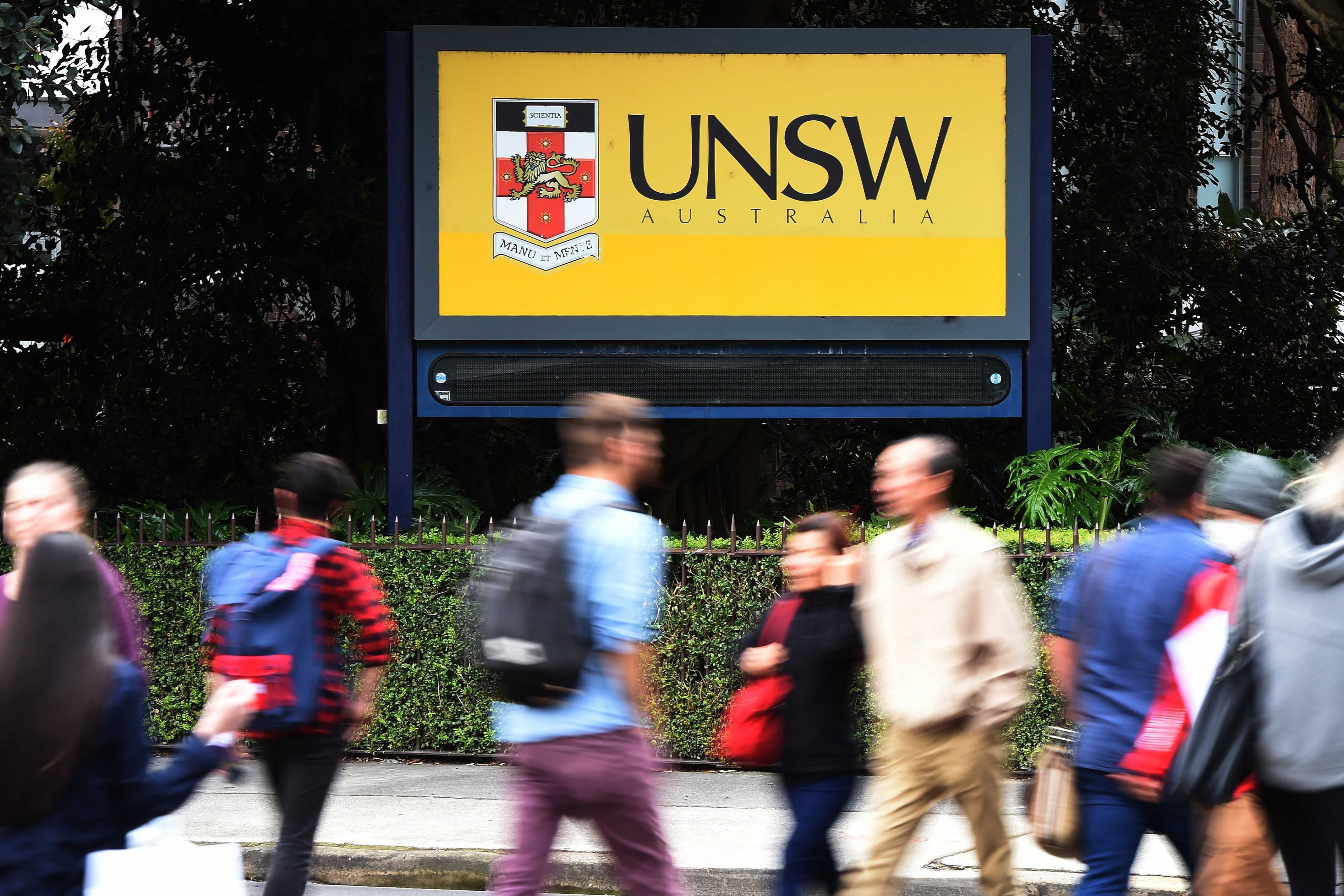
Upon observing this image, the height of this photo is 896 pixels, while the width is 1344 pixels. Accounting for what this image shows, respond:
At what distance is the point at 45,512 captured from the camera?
336cm

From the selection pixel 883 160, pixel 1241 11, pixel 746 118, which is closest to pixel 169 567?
pixel 746 118

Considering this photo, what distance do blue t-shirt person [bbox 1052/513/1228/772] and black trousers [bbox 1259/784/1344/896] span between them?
0.44m

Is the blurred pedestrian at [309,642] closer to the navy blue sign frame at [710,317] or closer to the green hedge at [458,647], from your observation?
the green hedge at [458,647]

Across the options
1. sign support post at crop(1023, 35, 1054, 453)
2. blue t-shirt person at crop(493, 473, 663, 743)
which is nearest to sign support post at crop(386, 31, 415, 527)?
sign support post at crop(1023, 35, 1054, 453)

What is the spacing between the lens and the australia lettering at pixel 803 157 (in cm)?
852

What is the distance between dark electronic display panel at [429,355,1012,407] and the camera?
8320mm

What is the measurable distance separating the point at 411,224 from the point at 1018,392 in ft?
13.0

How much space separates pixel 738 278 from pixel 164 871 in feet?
20.7

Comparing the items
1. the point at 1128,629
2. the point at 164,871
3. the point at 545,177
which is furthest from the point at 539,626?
the point at 545,177

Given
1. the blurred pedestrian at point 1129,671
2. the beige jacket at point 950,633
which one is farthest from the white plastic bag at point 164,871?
the blurred pedestrian at point 1129,671

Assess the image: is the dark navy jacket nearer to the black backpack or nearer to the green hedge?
the black backpack

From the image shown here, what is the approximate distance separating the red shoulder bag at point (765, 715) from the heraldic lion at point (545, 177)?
4.71 m

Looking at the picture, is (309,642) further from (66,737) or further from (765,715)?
(66,737)

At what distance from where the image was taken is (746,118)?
28.1 feet
